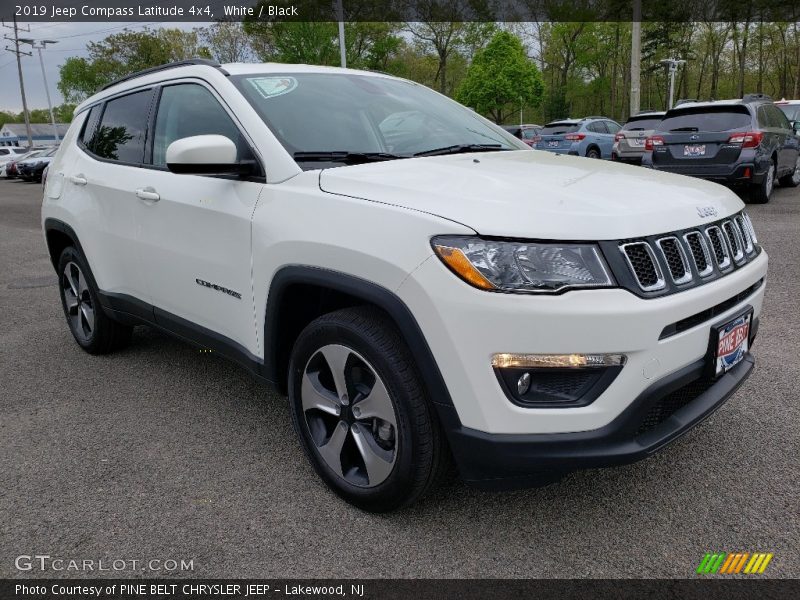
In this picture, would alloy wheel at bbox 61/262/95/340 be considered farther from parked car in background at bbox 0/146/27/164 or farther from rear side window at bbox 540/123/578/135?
parked car in background at bbox 0/146/27/164

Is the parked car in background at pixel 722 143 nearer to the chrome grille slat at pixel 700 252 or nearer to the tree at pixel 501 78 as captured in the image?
the chrome grille slat at pixel 700 252

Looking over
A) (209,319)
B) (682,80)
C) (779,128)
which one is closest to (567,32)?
(682,80)

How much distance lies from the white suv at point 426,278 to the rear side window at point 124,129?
0.17 m

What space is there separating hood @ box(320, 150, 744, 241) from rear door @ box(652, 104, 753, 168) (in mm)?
8006

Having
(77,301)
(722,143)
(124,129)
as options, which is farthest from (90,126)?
(722,143)

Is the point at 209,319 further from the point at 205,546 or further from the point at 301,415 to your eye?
the point at 205,546

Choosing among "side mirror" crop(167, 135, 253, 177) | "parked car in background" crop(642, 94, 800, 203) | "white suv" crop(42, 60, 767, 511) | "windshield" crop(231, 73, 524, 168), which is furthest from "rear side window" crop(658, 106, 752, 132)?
"side mirror" crop(167, 135, 253, 177)

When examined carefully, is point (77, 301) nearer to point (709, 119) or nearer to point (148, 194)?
point (148, 194)

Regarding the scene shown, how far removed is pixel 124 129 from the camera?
3.89 m

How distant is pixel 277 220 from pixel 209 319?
30.9 inches

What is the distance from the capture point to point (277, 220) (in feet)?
8.48

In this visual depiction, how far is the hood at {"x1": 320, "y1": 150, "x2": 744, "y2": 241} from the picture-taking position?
2035 mm

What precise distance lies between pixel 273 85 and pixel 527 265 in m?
1.72

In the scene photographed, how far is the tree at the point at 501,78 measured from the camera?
43.7 meters
